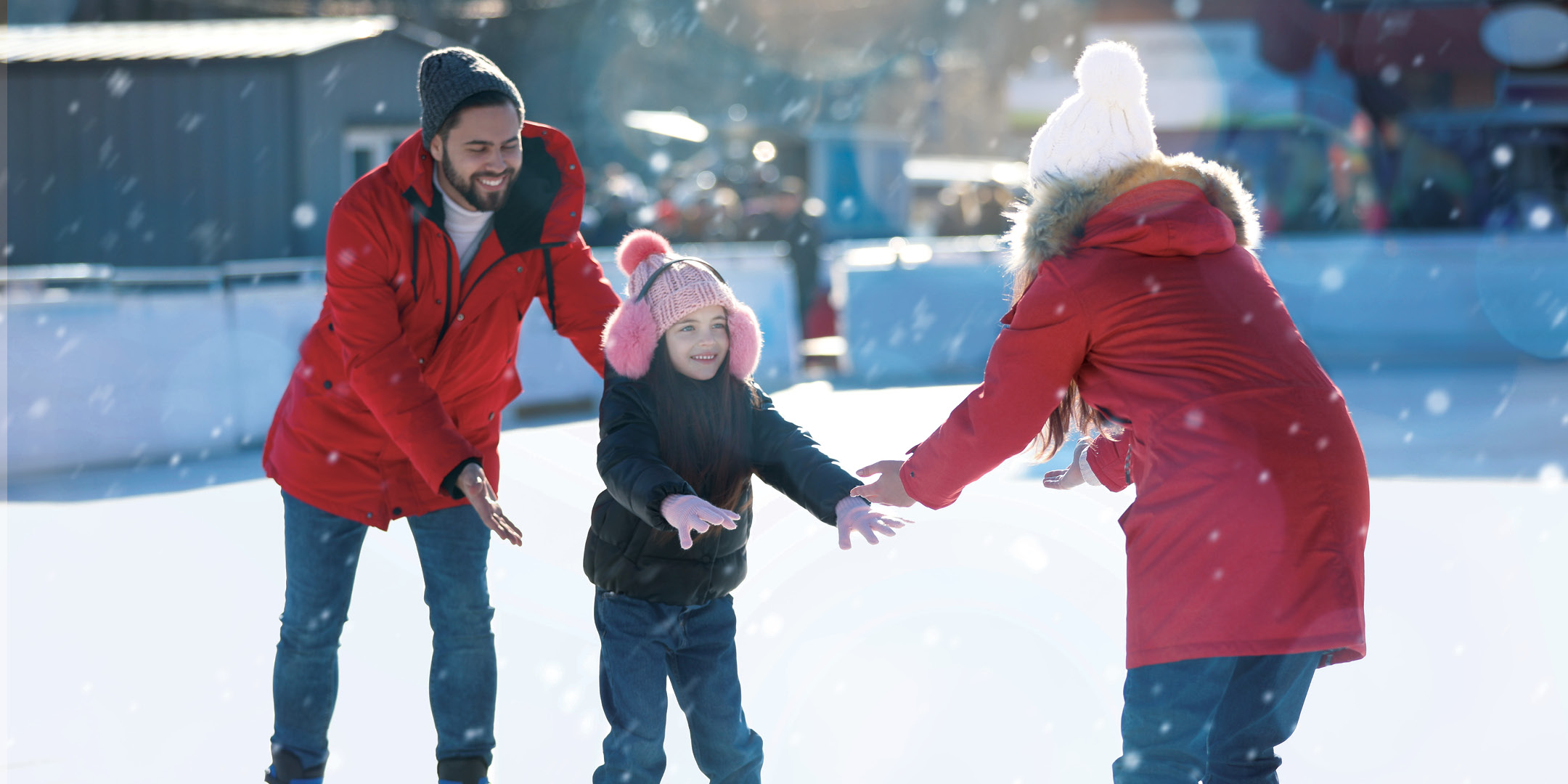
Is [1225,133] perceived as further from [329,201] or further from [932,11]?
[932,11]

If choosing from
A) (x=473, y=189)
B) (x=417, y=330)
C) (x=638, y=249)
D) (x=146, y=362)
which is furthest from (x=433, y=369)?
(x=146, y=362)

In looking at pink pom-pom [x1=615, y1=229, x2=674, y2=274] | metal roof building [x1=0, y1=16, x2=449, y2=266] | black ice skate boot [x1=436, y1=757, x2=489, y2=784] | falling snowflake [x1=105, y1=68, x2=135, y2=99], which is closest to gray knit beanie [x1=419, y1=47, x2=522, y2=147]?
pink pom-pom [x1=615, y1=229, x2=674, y2=274]

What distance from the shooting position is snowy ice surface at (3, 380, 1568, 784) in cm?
349

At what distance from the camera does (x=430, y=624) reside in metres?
3.09

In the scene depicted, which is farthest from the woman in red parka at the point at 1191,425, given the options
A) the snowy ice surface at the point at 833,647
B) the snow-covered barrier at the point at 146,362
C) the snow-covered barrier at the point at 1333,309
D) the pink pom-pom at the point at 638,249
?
the snow-covered barrier at the point at 1333,309

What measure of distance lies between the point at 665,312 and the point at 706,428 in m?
0.25

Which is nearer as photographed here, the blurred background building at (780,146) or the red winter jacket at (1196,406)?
the red winter jacket at (1196,406)

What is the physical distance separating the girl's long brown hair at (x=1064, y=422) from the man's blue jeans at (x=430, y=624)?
1269 mm

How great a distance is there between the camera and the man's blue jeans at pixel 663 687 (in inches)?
107

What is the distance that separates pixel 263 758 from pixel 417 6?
31108mm

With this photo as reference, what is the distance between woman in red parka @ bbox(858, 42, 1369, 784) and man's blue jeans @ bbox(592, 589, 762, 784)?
2.52 feet

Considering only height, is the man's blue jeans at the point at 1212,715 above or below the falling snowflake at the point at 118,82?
below

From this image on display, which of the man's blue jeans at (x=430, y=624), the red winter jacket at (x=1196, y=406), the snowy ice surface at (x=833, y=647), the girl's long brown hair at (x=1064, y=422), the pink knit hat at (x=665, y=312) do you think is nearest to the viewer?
the red winter jacket at (x=1196, y=406)

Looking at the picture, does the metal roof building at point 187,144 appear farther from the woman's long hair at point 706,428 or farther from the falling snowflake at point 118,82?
the woman's long hair at point 706,428
